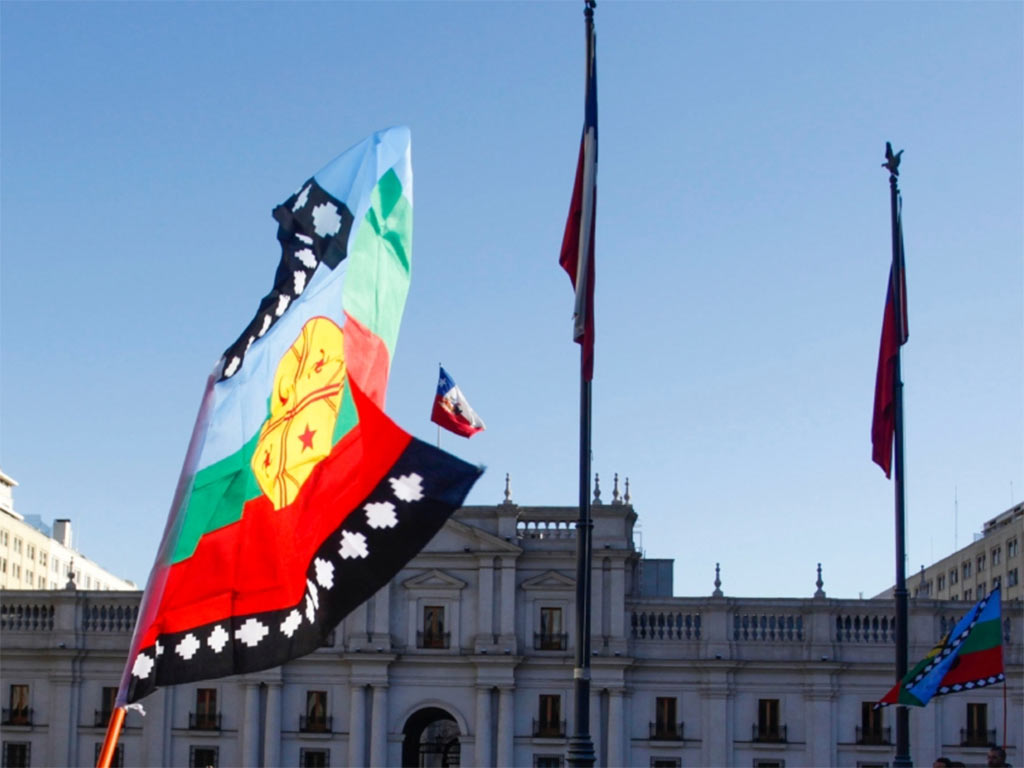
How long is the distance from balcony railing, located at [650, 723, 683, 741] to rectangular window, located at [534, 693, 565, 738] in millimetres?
3552

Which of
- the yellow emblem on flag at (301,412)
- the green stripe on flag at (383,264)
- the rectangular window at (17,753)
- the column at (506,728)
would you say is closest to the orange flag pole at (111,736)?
the yellow emblem on flag at (301,412)

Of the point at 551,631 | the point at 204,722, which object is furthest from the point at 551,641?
the point at 204,722

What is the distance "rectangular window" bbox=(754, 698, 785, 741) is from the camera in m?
60.8

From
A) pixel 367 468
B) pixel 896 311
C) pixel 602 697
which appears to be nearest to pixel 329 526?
pixel 367 468

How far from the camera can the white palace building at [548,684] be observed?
60.6 meters

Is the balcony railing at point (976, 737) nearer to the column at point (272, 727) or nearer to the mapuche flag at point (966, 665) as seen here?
the column at point (272, 727)

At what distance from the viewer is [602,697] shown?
6109cm

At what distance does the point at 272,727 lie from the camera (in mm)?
61250

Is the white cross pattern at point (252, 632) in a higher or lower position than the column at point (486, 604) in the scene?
lower

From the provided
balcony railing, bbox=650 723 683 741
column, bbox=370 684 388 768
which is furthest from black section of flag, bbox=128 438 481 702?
balcony railing, bbox=650 723 683 741

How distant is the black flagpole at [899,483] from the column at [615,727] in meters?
33.4

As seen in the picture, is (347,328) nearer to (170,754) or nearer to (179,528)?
(179,528)

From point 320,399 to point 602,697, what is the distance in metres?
51.4

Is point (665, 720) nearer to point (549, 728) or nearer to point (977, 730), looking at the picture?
point (549, 728)
